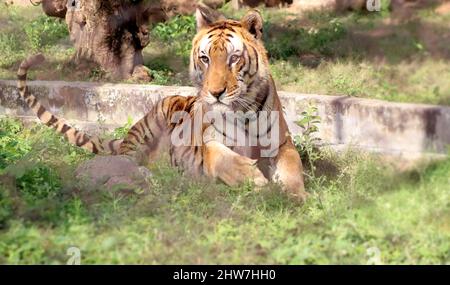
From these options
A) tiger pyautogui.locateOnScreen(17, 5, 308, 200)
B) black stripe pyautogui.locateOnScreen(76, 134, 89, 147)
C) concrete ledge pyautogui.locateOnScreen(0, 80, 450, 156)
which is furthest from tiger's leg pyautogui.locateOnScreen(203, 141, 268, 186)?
black stripe pyautogui.locateOnScreen(76, 134, 89, 147)

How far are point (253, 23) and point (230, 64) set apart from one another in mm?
437

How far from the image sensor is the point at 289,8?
41.4 ft

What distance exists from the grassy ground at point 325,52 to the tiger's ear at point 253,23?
5.30ft

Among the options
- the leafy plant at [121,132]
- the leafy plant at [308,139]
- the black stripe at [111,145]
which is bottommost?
the leafy plant at [121,132]

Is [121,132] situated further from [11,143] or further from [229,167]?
[229,167]

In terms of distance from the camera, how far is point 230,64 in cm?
636

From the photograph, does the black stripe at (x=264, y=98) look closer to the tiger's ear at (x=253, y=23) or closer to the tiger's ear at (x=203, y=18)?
the tiger's ear at (x=253, y=23)

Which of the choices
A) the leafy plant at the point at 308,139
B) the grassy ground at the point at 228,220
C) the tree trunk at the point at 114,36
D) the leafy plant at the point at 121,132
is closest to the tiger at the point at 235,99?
the grassy ground at the point at 228,220

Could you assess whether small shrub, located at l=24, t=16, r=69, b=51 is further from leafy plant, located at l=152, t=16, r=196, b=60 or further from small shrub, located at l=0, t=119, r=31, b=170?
small shrub, located at l=0, t=119, r=31, b=170

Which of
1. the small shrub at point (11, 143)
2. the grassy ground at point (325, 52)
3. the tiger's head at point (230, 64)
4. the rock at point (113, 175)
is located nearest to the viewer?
the rock at point (113, 175)

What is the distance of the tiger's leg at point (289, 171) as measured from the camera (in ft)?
20.1

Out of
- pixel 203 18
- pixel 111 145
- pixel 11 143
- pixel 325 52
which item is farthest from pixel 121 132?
pixel 325 52

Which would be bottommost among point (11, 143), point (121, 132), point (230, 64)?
point (121, 132)
